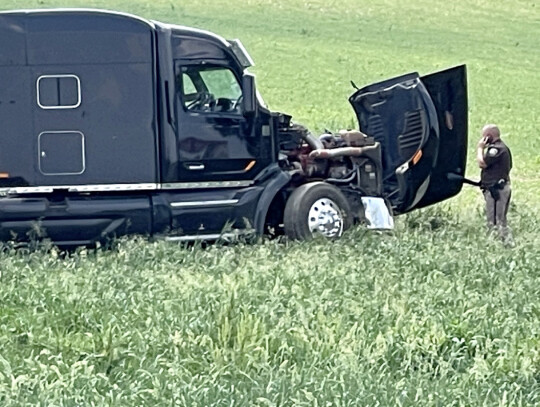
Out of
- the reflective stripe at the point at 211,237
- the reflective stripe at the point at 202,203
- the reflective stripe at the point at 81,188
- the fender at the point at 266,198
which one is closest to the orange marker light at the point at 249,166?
the fender at the point at 266,198

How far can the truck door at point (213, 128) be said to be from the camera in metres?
12.9

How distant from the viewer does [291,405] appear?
6.21 m

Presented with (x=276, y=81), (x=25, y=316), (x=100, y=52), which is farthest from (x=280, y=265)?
(x=276, y=81)

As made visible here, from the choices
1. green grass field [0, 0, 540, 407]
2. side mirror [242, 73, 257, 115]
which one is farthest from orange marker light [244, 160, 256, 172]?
green grass field [0, 0, 540, 407]

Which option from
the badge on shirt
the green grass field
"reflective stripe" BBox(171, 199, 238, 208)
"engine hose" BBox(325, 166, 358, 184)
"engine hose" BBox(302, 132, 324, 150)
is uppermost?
"engine hose" BBox(302, 132, 324, 150)

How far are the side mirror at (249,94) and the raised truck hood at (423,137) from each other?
2.25 m

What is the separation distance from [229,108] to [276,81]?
25.7m

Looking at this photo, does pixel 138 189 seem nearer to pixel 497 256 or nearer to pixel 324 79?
pixel 497 256

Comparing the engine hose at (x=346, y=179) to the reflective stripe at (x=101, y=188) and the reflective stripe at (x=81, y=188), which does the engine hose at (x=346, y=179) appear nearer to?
the reflective stripe at (x=101, y=188)

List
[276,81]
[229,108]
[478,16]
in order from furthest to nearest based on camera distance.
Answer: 1. [478,16]
2. [276,81]
3. [229,108]

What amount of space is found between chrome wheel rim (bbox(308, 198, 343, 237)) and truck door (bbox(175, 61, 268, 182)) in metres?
0.77

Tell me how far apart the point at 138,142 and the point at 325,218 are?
7.49ft

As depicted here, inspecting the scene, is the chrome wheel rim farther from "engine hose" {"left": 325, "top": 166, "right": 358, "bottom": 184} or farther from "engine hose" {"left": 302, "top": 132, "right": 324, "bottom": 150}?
"engine hose" {"left": 302, "top": 132, "right": 324, "bottom": 150}

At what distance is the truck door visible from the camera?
42.4ft
